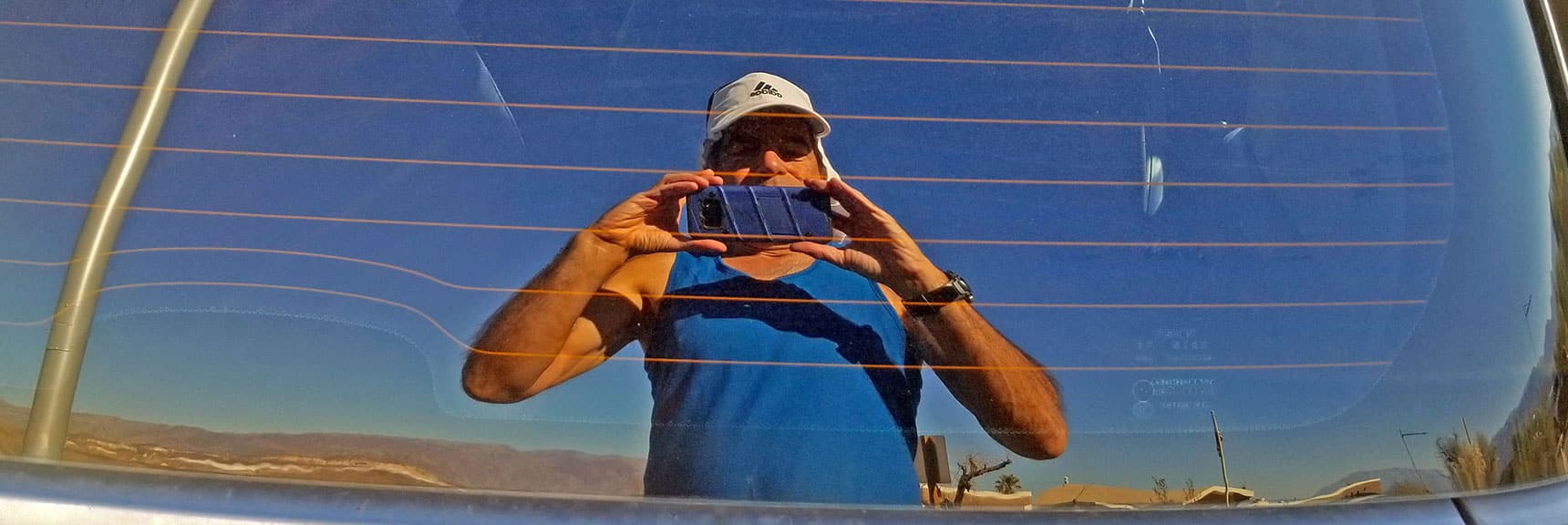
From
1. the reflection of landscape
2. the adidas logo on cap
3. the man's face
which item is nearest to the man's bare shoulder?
the man's face

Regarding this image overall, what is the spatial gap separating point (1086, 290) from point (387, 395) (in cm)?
97

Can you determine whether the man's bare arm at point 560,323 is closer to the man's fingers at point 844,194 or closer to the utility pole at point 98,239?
the man's fingers at point 844,194

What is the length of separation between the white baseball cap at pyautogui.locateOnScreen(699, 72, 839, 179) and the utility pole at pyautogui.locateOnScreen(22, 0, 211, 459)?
738mm

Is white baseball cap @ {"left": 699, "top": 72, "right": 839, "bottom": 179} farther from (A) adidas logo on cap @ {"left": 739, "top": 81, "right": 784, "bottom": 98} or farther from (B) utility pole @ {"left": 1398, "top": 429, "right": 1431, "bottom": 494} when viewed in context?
(B) utility pole @ {"left": 1398, "top": 429, "right": 1431, "bottom": 494}

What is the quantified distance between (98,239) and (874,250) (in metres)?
1.08

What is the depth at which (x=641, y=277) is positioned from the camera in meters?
1.37

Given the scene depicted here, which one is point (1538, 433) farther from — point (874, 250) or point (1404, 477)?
point (874, 250)

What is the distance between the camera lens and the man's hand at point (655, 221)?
1.36m

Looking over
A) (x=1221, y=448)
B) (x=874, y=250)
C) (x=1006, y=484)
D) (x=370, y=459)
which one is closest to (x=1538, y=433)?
(x=1221, y=448)

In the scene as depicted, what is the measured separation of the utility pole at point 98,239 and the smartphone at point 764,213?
0.76 m

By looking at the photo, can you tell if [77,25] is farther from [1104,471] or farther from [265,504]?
[1104,471]

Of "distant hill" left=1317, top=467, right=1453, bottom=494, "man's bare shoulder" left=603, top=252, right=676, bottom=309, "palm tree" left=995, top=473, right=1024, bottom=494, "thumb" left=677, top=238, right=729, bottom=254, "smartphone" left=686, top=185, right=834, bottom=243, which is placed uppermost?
"smartphone" left=686, top=185, right=834, bottom=243

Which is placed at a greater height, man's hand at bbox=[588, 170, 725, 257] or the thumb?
man's hand at bbox=[588, 170, 725, 257]

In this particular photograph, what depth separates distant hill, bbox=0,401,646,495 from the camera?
56.3 inches
